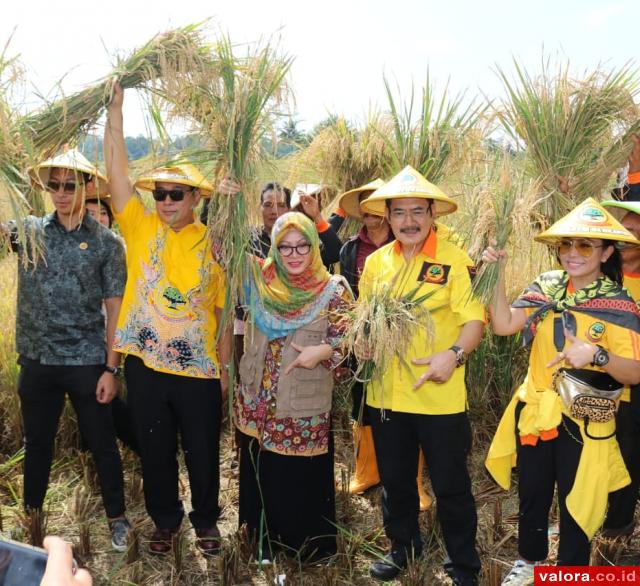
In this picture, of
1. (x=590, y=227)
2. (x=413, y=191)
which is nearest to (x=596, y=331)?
(x=590, y=227)

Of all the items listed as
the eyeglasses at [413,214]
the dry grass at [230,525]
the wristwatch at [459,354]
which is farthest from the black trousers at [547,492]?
the eyeglasses at [413,214]

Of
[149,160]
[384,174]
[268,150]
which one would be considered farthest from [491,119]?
[149,160]

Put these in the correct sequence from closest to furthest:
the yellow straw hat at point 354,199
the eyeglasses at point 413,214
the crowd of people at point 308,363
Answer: the crowd of people at point 308,363 → the eyeglasses at point 413,214 → the yellow straw hat at point 354,199

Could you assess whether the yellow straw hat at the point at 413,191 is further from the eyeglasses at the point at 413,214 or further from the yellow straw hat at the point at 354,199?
the yellow straw hat at the point at 354,199

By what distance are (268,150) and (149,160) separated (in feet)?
1.66

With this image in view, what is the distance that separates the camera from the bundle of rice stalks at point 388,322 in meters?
2.68

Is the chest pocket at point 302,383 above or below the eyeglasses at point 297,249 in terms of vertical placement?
below

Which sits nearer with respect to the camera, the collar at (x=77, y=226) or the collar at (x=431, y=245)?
the collar at (x=431, y=245)

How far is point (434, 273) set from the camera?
283 centimetres

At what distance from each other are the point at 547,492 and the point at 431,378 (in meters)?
0.65

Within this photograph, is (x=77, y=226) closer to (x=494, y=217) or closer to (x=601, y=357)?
(x=494, y=217)

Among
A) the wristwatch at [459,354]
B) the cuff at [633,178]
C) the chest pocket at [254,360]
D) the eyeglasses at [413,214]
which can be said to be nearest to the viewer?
the wristwatch at [459,354]

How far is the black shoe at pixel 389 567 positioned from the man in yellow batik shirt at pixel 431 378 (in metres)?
0.23

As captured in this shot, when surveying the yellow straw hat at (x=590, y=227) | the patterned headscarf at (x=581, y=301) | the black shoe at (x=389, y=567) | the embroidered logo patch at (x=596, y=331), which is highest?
the yellow straw hat at (x=590, y=227)
